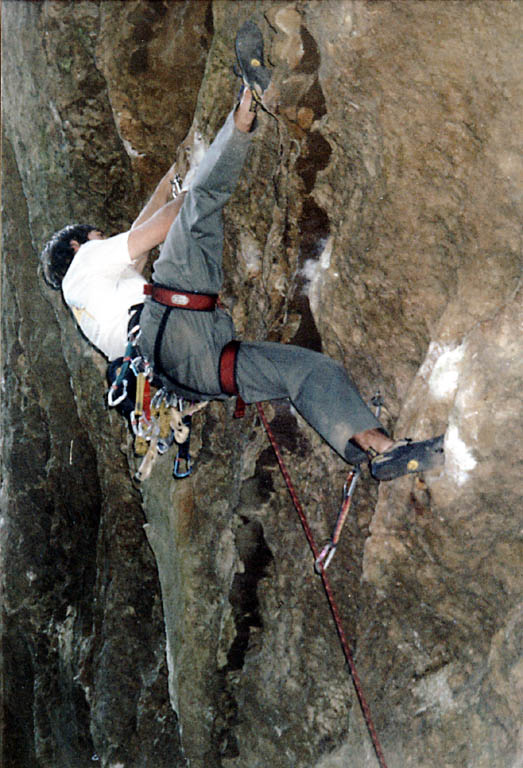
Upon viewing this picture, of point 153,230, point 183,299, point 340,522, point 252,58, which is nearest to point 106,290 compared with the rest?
point 153,230

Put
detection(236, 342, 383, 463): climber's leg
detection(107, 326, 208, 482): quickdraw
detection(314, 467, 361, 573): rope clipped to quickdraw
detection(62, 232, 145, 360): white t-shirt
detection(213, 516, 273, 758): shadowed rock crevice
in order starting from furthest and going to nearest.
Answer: detection(213, 516, 273, 758): shadowed rock crevice, detection(62, 232, 145, 360): white t-shirt, detection(107, 326, 208, 482): quickdraw, detection(314, 467, 361, 573): rope clipped to quickdraw, detection(236, 342, 383, 463): climber's leg

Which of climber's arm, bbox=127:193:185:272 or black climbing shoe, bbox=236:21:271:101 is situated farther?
climber's arm, bbox=127:193:185:272

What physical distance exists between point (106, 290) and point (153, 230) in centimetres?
32

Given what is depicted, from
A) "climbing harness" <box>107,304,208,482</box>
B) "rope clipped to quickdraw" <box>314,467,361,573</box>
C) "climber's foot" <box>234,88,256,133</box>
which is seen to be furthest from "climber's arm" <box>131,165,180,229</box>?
"rope clipped to quickdraw" <box>314,467,361,573</box>

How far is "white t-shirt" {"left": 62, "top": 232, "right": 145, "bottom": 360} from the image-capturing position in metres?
2.94

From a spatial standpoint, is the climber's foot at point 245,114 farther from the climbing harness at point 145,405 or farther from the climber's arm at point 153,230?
the climbing harness at point 145,405

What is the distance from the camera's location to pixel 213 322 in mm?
2719

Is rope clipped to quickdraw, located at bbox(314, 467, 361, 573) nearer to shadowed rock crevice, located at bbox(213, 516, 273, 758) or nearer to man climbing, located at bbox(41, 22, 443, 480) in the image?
man climbing, located at bbox(41, 22, 443, 480)

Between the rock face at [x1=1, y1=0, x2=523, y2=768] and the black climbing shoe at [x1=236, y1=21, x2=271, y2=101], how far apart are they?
0.05 meters

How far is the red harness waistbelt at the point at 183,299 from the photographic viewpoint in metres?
2.65

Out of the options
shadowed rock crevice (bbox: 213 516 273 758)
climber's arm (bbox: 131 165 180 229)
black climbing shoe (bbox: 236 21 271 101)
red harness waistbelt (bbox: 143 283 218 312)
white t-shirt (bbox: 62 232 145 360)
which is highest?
black climbing shoe (bbox: 236 21 271 101)

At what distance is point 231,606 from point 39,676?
6.38ft

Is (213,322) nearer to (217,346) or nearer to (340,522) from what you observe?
(217,346)

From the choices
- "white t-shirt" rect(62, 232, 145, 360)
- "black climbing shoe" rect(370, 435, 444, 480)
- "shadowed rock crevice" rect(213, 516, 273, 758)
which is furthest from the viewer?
"shadowed rock crevice" rect(213, 516, 273, 758)
